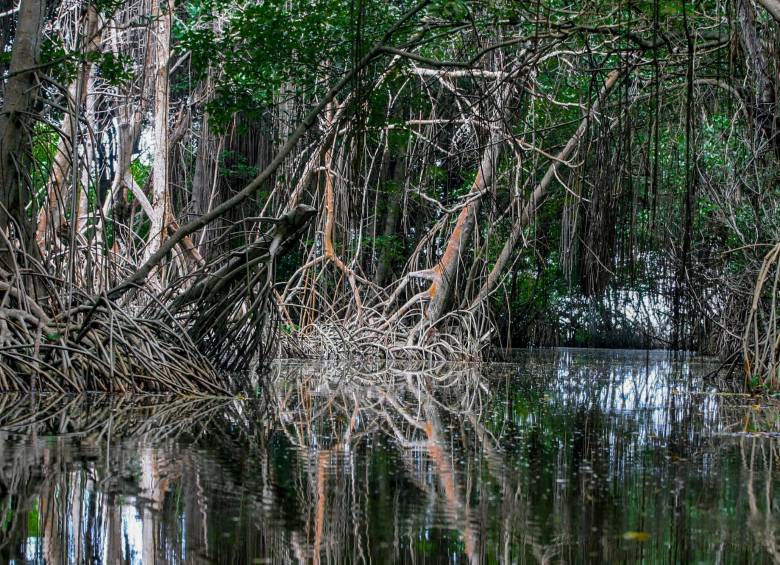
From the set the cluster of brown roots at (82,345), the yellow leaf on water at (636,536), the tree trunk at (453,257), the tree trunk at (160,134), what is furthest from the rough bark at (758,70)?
the tree trunk at (160,134)

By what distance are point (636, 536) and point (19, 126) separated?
4798mm

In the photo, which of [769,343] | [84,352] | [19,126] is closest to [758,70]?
[769,343]

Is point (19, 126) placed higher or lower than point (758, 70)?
lower

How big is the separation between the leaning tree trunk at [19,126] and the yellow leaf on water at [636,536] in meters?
4.25

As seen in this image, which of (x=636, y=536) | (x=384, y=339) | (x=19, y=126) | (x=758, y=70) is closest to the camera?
(x=636, y=536)

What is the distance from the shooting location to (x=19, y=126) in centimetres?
586

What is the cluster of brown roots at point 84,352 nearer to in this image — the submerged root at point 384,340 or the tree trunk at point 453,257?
the submerged root at point 384,340

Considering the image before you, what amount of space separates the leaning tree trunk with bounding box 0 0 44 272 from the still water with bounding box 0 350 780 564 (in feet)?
4.32

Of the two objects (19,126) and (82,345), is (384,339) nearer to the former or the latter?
(19,126)

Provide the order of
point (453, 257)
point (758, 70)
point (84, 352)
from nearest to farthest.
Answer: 1. point (84, 352)
2. point (758, 70)
3. point (453, 257)

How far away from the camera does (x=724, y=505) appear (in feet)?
8.22

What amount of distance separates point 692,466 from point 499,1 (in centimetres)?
384

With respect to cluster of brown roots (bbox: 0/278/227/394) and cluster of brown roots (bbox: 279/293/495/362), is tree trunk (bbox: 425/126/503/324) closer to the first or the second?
cluster of brown roots (bbox: 279/293/495/362)

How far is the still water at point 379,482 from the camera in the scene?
6.44 ft
